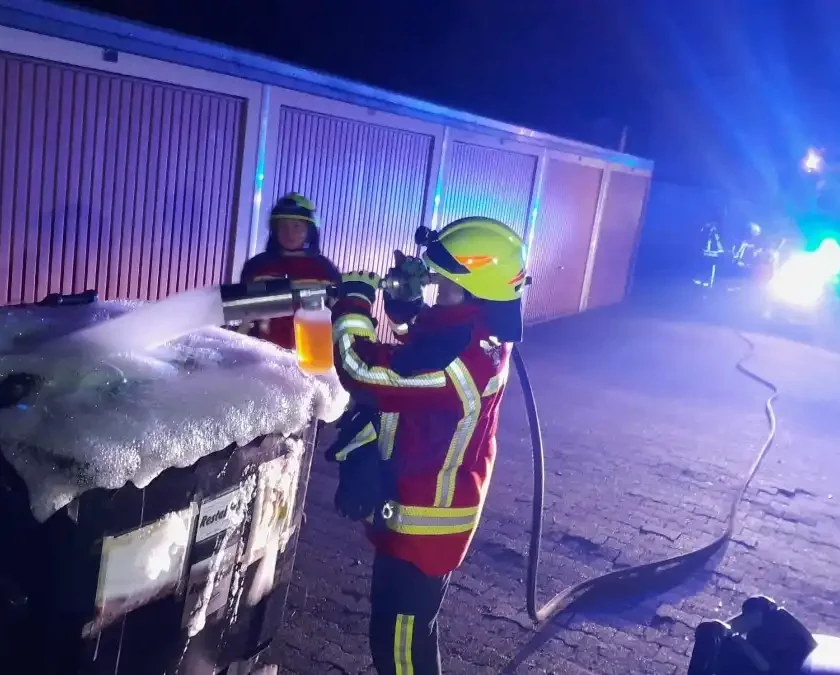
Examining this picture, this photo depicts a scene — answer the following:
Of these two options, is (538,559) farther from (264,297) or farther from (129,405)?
(129,405)

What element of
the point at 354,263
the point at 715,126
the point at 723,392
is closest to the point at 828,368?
the point at 723,392

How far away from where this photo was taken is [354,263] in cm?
784

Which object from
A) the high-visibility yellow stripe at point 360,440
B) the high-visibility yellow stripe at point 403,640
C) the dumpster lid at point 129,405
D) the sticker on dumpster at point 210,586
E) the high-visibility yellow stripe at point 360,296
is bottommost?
the high-visibility yellow stripe at point 403,640

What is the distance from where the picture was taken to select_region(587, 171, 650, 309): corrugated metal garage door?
47.2 feet

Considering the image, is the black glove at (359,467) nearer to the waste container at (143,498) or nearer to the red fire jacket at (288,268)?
the waste container at (143,498)

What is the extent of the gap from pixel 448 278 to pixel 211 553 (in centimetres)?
114

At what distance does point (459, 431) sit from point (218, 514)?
0.82 m

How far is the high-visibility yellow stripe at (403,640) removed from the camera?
2633 millimetres

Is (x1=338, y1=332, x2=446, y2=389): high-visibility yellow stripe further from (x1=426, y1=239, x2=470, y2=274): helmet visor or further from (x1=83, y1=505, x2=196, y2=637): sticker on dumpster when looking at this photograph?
(x1=83, y1=505, x2=196, y2=637): sticker on dumpster

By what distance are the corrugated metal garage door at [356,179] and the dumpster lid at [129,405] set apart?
4412 mm

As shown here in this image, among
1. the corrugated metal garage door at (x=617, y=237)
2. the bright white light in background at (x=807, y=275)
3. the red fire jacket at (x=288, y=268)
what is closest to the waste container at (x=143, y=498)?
the red fire jacket at (x=288, y=268)

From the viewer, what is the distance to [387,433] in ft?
8.73

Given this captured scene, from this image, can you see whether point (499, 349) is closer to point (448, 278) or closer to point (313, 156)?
point (448, 278)

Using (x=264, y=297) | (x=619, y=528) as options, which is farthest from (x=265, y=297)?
(x=619, y=528)
